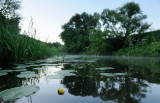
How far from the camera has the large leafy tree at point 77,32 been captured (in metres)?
23.8

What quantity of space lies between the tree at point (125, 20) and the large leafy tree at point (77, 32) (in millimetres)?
9147

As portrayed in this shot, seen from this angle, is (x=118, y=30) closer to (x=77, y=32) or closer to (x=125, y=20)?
(x=125, y=20)

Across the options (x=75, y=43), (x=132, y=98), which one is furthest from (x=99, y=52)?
(x=132, y=98)

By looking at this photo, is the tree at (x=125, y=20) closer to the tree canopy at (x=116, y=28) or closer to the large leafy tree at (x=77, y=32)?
the tree canopy at (x=116, y=28)

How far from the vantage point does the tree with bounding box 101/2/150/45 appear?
13.3m

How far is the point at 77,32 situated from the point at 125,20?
1331cm

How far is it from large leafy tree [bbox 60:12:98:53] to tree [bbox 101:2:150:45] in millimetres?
9147

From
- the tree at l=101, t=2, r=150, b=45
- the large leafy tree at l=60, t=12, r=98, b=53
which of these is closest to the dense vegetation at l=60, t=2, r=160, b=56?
the tree at l=101, t=2, r=150, b=45

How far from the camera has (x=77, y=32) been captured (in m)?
24.9

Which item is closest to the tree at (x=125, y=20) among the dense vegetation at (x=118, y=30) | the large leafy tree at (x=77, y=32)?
the dense vegetation at (x=118, y=30)

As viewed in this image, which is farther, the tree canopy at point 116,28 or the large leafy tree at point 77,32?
the large leafy tree at point 77,32

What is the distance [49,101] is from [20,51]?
2314 mm

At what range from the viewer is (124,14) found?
14.1 metres

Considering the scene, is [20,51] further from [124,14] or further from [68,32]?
[68,32]
